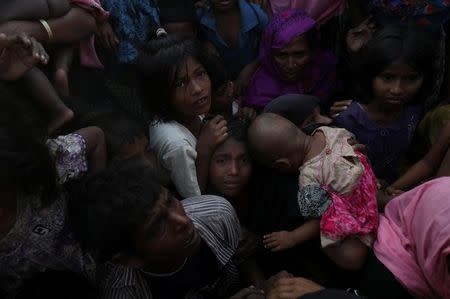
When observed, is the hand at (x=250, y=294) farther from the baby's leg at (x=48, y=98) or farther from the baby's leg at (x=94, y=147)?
the baby's leg at (x=48, y=98)

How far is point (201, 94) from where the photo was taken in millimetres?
2439

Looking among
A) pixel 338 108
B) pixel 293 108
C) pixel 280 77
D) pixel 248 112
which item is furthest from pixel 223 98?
pixel 338 108

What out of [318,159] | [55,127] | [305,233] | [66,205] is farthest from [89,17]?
[305,233]

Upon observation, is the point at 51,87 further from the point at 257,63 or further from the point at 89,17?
the point at 257,63

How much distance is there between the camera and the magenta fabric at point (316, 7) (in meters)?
3.14

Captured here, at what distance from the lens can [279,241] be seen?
2164mm

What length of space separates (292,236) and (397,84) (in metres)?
0.99

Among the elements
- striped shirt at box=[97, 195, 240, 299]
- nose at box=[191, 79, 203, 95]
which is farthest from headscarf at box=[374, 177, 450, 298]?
nose at box=[191, 79, 203, 95]

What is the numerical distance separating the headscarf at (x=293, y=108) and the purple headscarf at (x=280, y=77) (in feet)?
1.73

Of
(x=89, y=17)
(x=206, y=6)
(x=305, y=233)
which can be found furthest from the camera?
(x=206, y=6)

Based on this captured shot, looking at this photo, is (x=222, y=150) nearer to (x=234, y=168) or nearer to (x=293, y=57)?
(x=234, y=168)

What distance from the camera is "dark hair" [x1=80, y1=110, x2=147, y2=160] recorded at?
2.30 meters

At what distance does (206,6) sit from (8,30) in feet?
4.47

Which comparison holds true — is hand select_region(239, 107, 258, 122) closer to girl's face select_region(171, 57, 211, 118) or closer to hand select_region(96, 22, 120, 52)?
girl's face select_region(171, 57, 211, 118)
